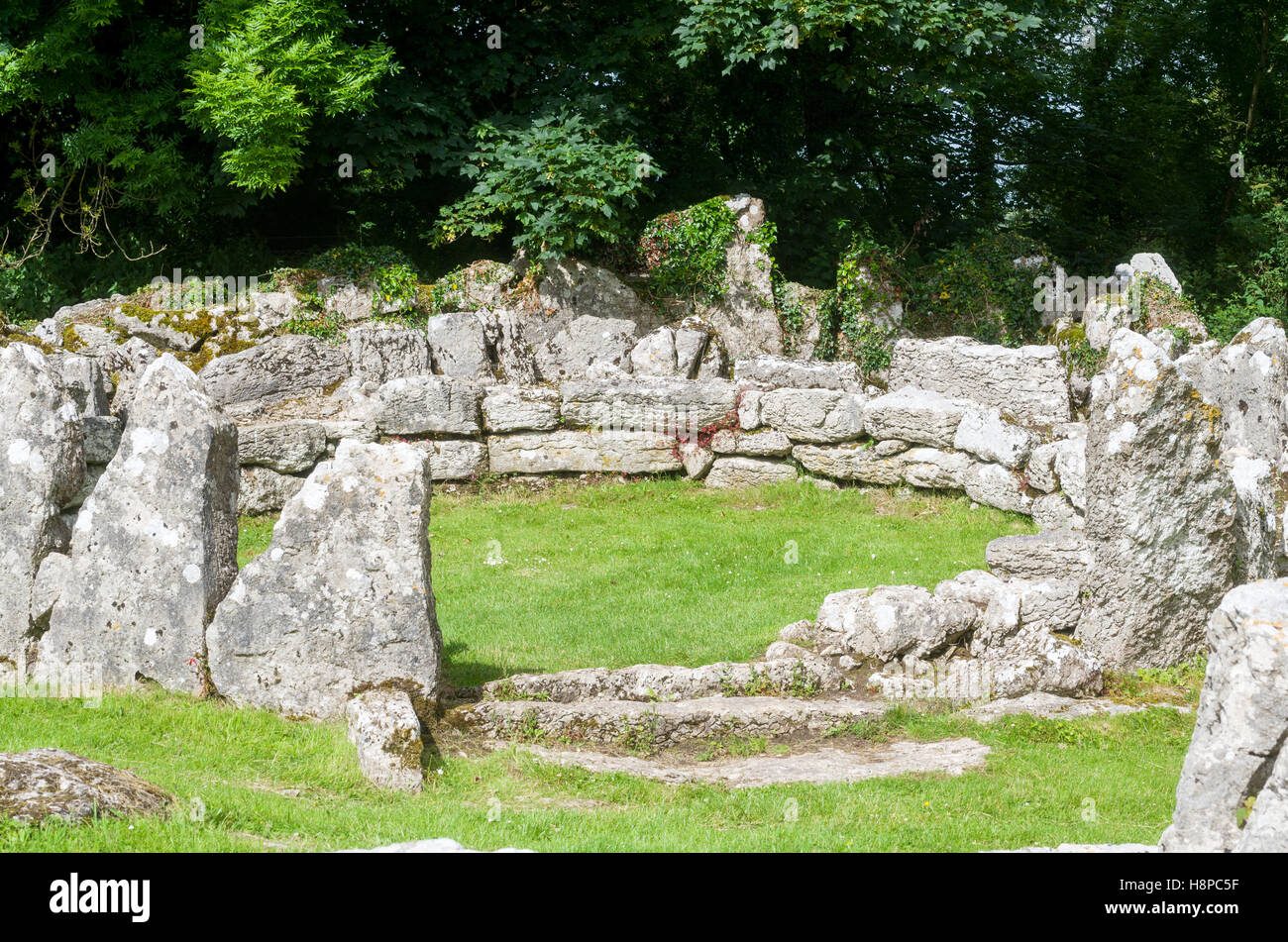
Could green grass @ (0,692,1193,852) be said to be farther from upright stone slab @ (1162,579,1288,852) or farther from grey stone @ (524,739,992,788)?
upright stone slab @ (1162,579,1288,852)

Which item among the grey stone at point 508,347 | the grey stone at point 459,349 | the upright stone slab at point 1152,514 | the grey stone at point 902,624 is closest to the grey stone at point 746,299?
the grey stone at point 508,347

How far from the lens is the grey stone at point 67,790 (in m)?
5.50

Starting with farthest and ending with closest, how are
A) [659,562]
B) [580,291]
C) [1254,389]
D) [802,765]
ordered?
[580,291] → [1254,389] → [659,562] → [802,765]

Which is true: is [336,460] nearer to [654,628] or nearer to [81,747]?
[81,747]

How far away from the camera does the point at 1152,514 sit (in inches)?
383

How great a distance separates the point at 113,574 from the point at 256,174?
36.4ft

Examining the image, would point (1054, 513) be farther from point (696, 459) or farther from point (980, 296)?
point (980, 296)

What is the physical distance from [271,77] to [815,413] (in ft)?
31.6

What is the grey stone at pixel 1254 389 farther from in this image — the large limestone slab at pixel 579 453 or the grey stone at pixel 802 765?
the grey stone at pixel 802 765

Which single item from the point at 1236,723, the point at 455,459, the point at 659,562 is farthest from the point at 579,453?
the point at 1236,723

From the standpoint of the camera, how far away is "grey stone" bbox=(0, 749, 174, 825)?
550cm

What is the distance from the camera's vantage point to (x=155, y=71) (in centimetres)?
1886

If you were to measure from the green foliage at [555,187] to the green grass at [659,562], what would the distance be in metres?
4.38

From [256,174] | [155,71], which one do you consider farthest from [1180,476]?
[155,71]
